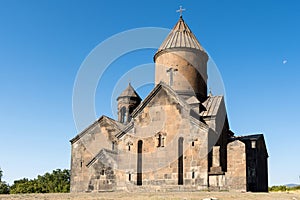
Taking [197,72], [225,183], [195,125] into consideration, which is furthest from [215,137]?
[197,72]

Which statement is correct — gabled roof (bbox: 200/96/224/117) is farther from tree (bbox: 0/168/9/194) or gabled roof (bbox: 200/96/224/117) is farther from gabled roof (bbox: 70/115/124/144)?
tree (bbox: 0/168/9/194)

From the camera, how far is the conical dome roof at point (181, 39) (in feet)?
70.2

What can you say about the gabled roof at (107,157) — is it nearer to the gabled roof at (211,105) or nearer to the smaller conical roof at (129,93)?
the gabled roof at (211,105)

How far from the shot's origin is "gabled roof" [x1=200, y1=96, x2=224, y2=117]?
1891 centimetres

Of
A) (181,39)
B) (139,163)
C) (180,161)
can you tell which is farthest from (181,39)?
(139,163)

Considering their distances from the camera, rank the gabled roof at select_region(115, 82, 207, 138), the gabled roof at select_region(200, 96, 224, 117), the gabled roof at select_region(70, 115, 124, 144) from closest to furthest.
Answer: the gabled roof at select_region(115, 82, 207, 138) → the gabled roof at select_region(200, 96, 224, 117) → the gabled roof at select_region(70, 115, 124, 144)

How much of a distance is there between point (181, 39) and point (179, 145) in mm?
7131

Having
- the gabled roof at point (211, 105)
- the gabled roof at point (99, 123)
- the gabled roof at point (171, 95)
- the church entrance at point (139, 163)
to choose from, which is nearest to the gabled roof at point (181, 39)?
the gabled roof at point (211, 105)

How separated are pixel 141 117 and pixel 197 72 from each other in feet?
16.3

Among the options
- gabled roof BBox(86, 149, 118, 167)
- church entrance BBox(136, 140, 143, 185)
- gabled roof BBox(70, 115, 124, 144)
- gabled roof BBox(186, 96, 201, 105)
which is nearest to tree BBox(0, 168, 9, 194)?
gabled roof BBox(70, 115, 124, 144)

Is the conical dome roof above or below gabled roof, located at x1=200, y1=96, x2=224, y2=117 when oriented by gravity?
above

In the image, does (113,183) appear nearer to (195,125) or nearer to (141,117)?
(141,117)

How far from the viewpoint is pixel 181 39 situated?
2167cm

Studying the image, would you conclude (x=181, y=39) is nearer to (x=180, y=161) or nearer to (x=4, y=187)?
(x=180, y=161)
